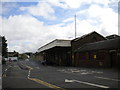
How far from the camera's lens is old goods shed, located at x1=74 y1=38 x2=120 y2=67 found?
103 feet

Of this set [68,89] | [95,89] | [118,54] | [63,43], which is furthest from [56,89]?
[63,43]

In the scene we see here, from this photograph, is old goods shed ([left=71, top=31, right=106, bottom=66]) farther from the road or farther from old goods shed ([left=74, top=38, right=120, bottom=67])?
the road

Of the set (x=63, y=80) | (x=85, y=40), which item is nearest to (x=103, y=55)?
(x=85, y=40)

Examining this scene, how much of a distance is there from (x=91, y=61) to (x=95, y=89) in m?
28.2

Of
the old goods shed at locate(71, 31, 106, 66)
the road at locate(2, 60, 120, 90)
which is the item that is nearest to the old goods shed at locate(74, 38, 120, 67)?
the old goods shed at locate(71, 31, 106, 66)

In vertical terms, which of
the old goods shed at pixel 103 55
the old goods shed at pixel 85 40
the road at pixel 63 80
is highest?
the old goods shed at pixel 85 40

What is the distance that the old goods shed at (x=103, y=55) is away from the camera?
3128cm

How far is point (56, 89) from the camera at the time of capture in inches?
410

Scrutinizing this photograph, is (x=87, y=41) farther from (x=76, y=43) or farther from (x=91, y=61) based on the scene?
(x=91, y=61)

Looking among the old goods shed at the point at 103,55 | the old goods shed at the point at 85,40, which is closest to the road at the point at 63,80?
the old goods shed at the point at 103,55

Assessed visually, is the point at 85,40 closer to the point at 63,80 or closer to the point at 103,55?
the point at 103,55

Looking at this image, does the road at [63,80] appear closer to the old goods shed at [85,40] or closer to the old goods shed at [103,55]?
the old goods shed at [103,55]

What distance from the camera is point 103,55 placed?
112 ft

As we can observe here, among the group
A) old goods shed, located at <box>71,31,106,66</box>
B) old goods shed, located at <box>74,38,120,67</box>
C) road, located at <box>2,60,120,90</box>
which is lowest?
road, located at <box>2,60,120,90</box>
